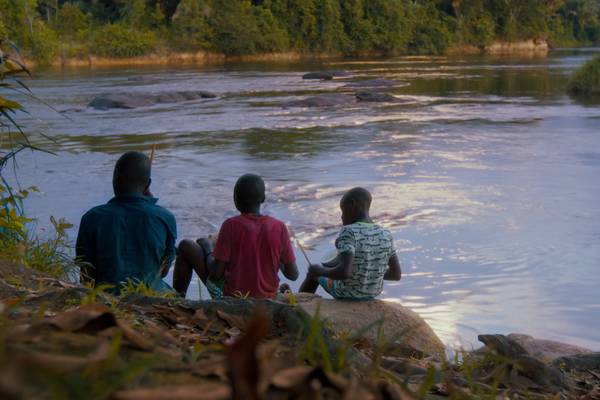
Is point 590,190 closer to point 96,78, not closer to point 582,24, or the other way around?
point 96,78

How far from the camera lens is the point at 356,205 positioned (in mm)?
4918

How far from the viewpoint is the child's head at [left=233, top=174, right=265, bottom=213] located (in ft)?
15.4

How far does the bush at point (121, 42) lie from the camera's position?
46.0 m

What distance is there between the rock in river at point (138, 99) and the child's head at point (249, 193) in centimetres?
1574

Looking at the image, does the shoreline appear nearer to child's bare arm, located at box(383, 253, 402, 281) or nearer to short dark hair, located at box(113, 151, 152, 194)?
short dark hair, located at box(113, 151, 152, 194)

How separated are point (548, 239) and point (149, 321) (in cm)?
521

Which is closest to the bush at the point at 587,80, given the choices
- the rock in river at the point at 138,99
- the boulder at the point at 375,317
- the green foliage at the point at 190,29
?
the rock in river at the point at 138,99

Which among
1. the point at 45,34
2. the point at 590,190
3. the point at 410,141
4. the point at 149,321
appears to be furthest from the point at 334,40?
the point at 149,321

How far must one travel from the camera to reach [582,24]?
278ft

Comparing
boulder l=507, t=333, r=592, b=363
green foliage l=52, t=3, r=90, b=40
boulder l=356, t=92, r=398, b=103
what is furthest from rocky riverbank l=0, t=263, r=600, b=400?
green foliage l=52, t=3, r=90, b=40

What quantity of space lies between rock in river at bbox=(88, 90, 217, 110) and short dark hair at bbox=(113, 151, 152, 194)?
15.6m

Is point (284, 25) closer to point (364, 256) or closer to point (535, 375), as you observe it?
point (364, 256)

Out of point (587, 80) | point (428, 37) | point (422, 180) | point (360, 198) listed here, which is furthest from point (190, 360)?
point (428, 37)

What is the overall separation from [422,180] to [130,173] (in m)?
5.94
